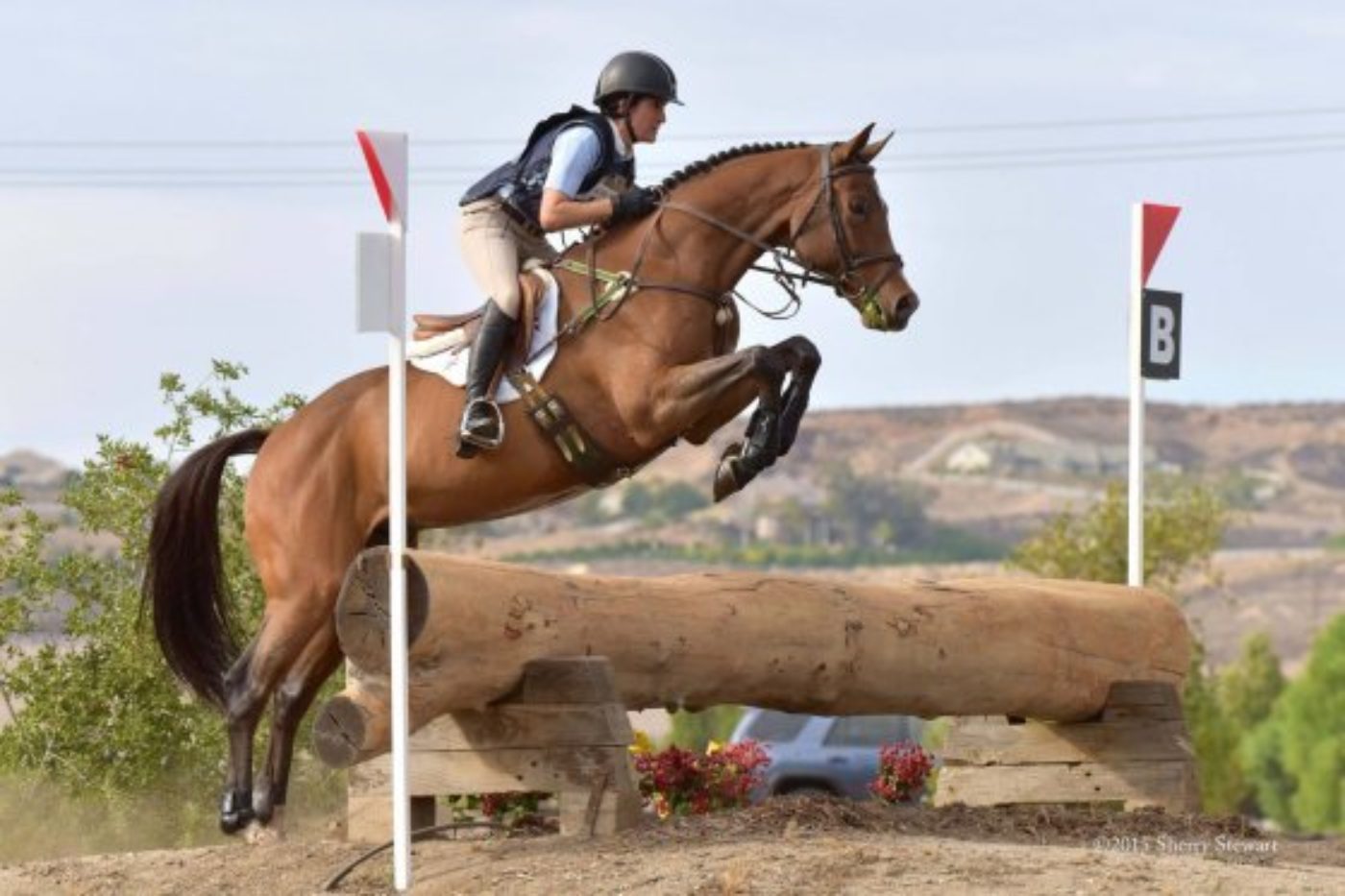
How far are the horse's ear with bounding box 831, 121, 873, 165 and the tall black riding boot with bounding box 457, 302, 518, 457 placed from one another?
1188 millimetres

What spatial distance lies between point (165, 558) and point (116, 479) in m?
1.98

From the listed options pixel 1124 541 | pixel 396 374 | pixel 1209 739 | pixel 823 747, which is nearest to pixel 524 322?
pixel 396 374

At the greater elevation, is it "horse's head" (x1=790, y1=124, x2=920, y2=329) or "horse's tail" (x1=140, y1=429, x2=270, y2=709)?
"horse's head" (x1=790, y1=124, x2=920, y2=329)

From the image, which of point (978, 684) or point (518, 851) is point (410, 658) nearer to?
point (518, 851)

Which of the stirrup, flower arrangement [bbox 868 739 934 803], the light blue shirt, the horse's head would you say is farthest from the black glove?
flower arrangement [bbox 868 739 934 803]

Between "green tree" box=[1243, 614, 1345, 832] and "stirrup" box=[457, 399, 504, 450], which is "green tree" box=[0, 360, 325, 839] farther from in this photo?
"green tree" box=[1243, 614, 1345, 832]

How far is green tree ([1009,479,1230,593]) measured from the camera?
75.6 feet

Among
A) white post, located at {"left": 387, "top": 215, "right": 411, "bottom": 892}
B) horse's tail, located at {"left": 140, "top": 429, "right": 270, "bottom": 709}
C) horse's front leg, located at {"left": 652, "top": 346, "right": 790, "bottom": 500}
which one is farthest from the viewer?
horse's tail, located at {"left": 140, "top": 429, "right": 270, "bottom": 709}

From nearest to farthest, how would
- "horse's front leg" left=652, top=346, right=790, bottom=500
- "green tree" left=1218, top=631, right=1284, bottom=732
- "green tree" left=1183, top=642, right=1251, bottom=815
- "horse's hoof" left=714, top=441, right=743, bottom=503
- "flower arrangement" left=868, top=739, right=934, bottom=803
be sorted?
"horse's front leg" left=652, top=346, right=790, bottom=500 → "horse's hoof" left=714, top=441, right=743, bottom=503 → "flower arrangement" left=868, top=739, right=934, bottom=803 → "green tree" left=1183, top=642, right=1251, bottom=815 → "green tree" left=1218, top=631, right=1284, bottom=732

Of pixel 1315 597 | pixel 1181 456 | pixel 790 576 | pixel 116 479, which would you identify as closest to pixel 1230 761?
pixel 116 479

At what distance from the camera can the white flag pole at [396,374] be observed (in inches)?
305

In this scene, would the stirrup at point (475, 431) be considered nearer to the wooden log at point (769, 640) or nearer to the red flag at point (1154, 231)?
the wooden log at point (769, 640)

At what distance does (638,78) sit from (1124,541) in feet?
47.4

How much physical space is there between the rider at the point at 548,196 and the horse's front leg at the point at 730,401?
56 cm
